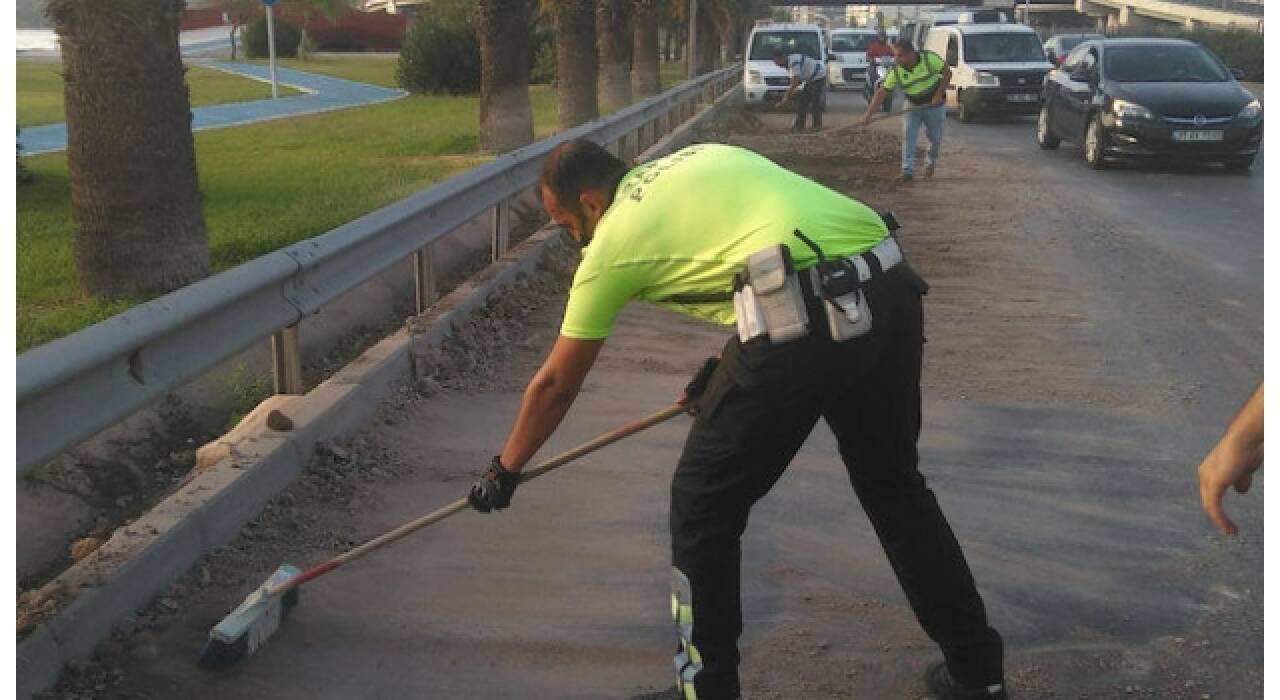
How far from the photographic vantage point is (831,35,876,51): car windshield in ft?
123

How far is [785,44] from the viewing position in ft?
99.2

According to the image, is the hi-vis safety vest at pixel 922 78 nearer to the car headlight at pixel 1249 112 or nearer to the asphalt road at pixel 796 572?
the car headlight at pixel 1249 112

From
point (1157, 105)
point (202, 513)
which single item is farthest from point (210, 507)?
point (1157, 105)

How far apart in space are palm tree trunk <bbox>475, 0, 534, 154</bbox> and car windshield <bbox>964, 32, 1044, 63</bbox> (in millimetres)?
12474

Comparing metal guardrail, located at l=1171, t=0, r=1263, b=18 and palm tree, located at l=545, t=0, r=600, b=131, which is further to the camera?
metal guardrail, located at l=1171, t=0, r=1263, b=18

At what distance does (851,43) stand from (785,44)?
816 centimetres

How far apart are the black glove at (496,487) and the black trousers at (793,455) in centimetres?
41

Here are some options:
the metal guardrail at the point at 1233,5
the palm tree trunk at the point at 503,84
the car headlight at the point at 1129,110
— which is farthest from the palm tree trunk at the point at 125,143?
the metal guardrail at the point at 1233,5

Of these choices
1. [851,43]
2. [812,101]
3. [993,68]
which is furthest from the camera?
[851,43]

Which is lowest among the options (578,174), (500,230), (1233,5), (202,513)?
(202,513)

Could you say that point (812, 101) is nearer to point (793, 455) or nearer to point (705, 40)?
point (793, 455)

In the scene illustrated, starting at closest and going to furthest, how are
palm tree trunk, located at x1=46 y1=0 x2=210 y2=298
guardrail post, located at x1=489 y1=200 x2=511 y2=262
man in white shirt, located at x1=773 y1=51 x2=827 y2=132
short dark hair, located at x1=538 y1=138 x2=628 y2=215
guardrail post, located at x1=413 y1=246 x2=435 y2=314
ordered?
short dark hair, located at x1=538 y1=138 x2=628 y2=215 → guardrail post, located at x1=413 y1=246 x2=435 y2=314 → palm tree trunk, located at x1=46 y1=0 x2=210 y2=298 → guardrail post, located at x1=489 y1=200 x2=511 y2=262 → man in white shirt, located at x1=773 y1=51 x2=827 y2=132

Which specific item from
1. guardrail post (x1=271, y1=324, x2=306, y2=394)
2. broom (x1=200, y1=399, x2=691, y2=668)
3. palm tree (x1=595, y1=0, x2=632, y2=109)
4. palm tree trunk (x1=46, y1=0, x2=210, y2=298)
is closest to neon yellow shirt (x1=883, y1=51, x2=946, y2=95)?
palm tree trunk (x1=46, y1=0, x2=210, y2=298)

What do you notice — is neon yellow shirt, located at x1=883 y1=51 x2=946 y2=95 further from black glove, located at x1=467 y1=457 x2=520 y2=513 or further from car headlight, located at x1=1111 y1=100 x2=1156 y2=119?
black glove, located at x1=467 y1=457 x2=520 y2=513
